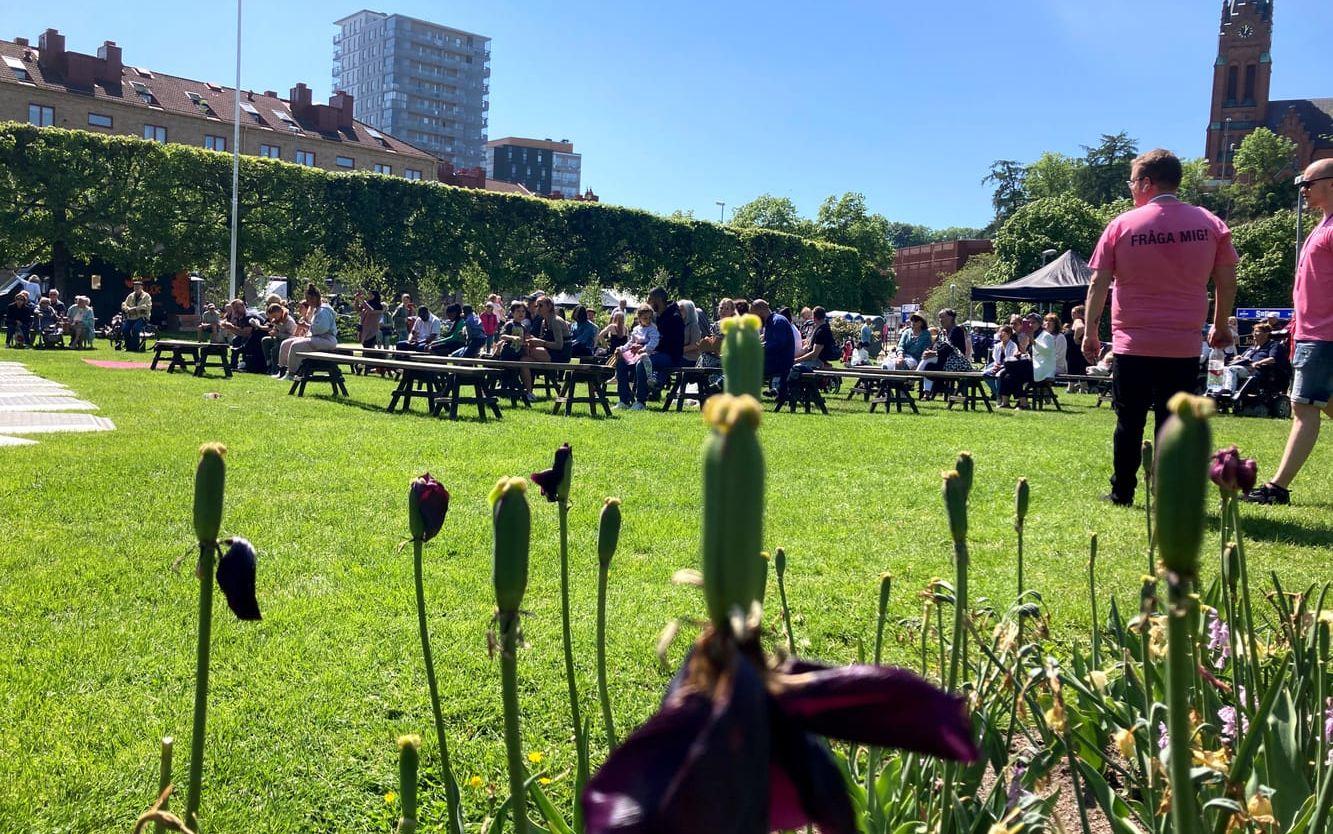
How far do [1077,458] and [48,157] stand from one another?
32.8 metres

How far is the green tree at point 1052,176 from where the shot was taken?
7562cm

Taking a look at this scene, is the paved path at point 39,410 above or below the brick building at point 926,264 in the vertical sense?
below

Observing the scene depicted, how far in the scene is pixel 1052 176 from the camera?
76.7m

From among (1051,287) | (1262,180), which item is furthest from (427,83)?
(1051,287)

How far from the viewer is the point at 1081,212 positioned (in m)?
50.1

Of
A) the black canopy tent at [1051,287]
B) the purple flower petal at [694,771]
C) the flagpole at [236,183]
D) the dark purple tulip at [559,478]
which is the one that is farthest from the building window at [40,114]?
the purple flower petal at [694,771]

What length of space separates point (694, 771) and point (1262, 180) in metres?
77.6

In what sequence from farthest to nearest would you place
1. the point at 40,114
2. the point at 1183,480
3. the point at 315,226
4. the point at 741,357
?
1. the point at 40,114
2. the point at 315,226
3. the point at 741,357
4. the point at 1183,480

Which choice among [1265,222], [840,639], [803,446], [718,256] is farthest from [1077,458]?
[1265,222]

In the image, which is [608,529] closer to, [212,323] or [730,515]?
[730,515]

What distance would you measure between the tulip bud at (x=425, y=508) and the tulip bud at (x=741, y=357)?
66 cm

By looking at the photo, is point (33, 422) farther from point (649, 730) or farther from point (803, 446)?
point (649, 730)

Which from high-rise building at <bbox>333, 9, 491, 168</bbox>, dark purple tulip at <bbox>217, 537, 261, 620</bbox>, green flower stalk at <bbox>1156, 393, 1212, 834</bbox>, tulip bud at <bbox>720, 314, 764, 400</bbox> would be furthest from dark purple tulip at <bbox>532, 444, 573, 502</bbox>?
high-rise building at <bbox>333, 9, 491, 168</bbox>

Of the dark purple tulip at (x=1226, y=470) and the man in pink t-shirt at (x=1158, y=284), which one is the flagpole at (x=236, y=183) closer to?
the man in pink t-shirt at (x=1158, y=284)
